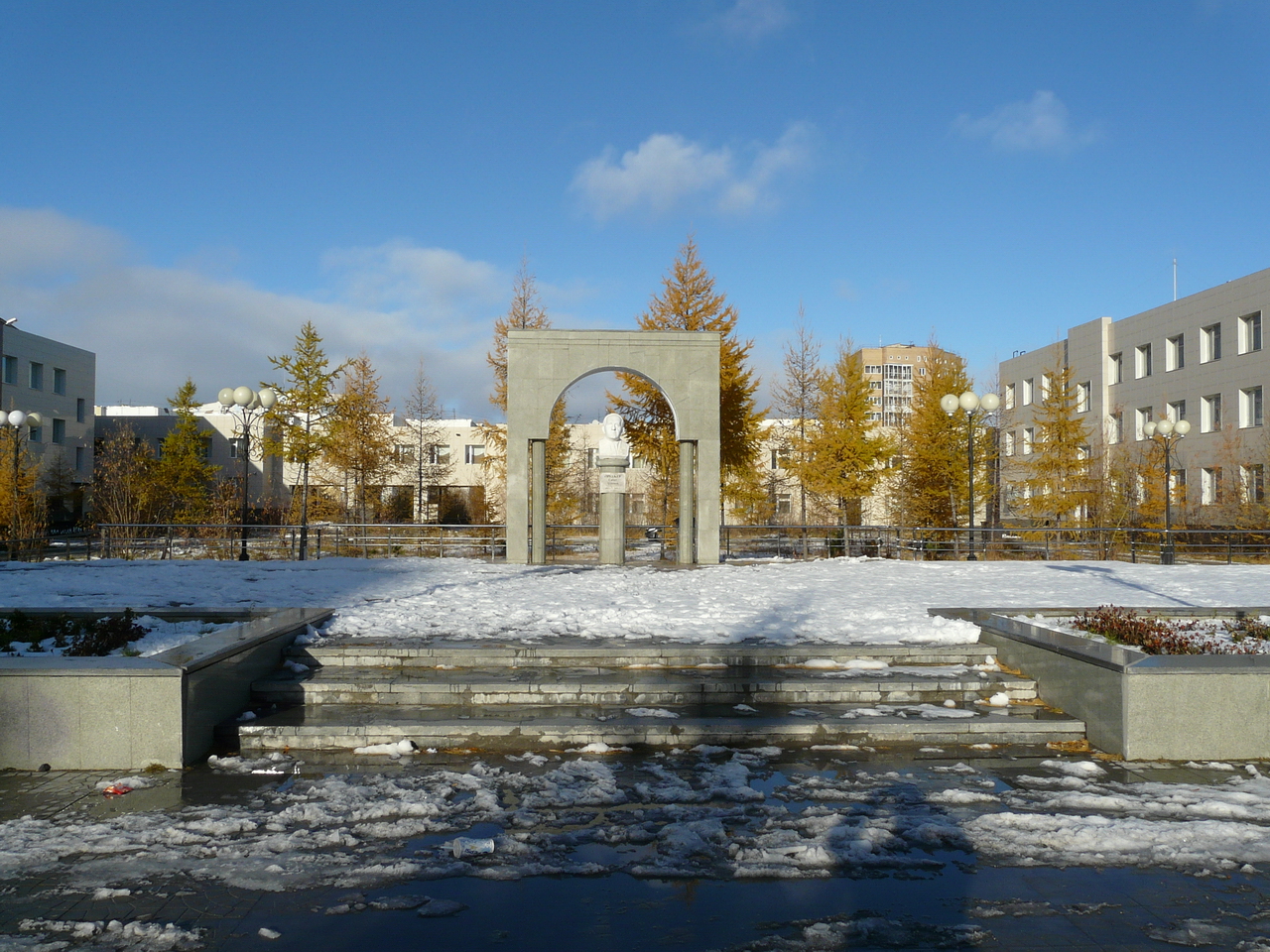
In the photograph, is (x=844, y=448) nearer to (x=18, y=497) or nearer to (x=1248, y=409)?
(x=1248, y=409)

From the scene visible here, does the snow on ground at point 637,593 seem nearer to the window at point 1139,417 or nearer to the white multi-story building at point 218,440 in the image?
the window at point 1139,417

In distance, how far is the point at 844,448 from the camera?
3306 cm

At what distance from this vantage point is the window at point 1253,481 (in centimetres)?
3441

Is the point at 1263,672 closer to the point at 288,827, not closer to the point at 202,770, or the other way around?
the point at 288,827

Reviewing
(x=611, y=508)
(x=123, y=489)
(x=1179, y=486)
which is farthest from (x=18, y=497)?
(x=1179, y=486)

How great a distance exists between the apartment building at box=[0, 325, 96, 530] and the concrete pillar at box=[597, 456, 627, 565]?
38.6 meters

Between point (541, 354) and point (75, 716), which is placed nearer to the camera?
point (75, 716)

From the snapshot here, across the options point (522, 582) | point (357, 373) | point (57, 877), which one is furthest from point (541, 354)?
point (357, 373)

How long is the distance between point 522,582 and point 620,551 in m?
5.53

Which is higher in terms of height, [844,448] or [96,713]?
[844,448]

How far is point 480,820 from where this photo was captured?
5383 millimetres

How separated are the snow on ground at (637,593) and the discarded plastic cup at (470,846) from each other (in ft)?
15.0

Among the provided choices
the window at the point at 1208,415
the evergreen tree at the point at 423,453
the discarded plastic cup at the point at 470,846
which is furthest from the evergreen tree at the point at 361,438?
the window at the point at 1208,415

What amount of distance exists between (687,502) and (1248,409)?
30.6m
